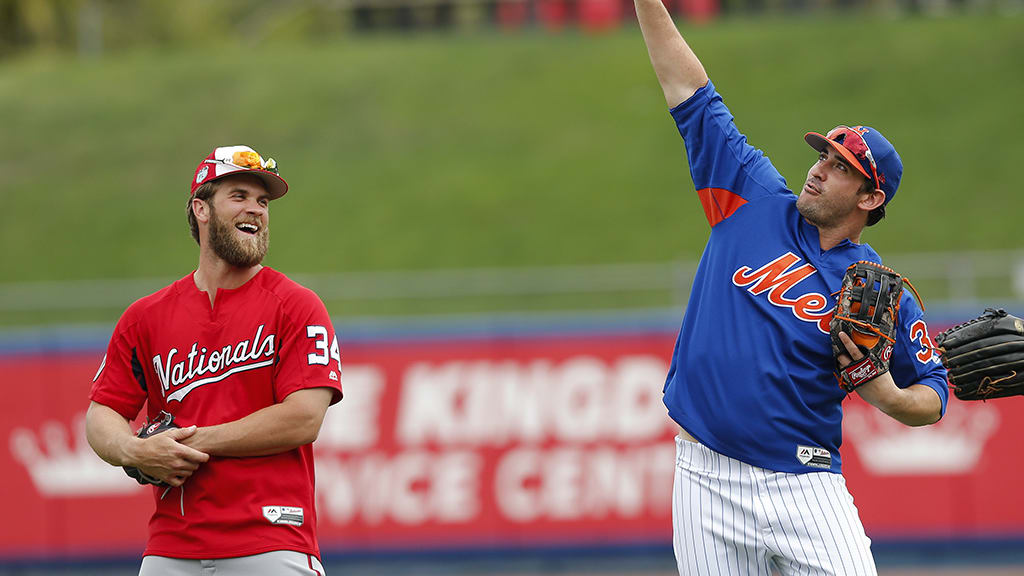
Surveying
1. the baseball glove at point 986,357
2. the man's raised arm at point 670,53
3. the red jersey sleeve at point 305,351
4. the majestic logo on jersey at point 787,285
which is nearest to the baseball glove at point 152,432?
the red jersey sleeve at point 305,351

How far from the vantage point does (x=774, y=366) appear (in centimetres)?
430

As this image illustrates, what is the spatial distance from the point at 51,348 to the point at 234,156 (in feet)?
23.8

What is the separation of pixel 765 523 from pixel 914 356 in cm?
88

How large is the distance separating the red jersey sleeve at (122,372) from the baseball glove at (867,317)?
2632mm

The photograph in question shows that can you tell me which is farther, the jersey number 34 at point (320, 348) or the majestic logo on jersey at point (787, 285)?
the majestic logo on jersey at point (787, 285)

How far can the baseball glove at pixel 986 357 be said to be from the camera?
4.45 metres

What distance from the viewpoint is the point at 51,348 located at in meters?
10.7

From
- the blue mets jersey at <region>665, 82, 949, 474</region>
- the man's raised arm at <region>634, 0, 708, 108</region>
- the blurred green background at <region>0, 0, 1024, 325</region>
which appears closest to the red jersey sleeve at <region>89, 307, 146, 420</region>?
the blue mets jersey at <region>665, 82, 949, 474</region>

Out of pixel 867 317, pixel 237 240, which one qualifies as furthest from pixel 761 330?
pixel 237 240

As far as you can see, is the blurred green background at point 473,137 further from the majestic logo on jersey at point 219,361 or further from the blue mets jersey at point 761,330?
the majestic logo on jersey at point 219,361

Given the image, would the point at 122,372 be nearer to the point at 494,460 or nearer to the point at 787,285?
the point at 787,285

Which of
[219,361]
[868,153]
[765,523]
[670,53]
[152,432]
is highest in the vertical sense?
[670,53]

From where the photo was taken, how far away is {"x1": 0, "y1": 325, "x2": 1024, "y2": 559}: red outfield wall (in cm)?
1025

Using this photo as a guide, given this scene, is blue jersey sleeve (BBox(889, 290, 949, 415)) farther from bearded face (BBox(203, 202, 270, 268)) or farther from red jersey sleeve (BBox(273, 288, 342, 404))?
bearded face (BBox(203, 202, 270, 268))
